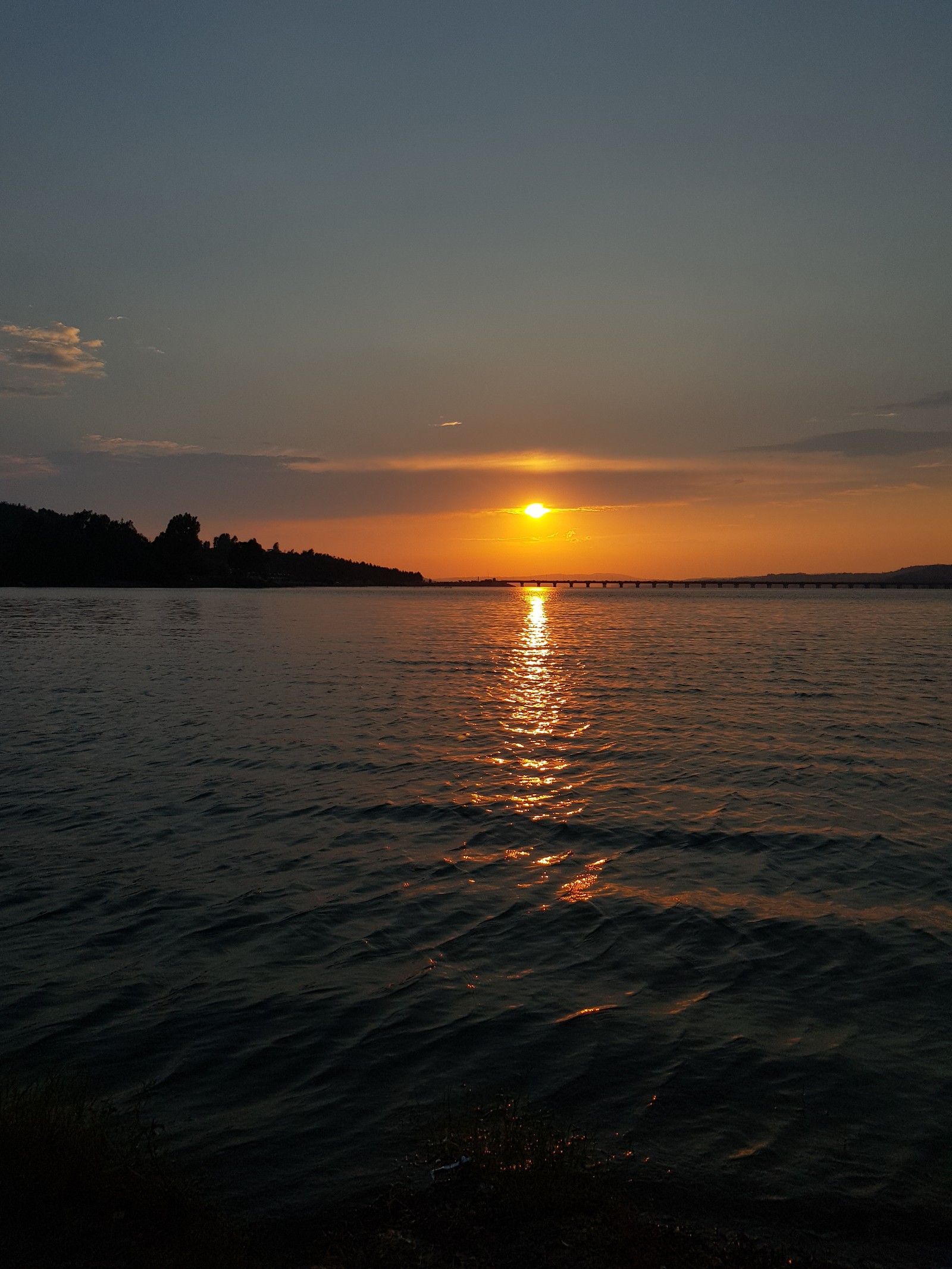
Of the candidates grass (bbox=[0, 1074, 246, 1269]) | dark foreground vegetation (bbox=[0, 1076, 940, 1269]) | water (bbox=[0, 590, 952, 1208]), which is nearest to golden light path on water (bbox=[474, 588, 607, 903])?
water (bbox=[0, 590, 952, 1208])

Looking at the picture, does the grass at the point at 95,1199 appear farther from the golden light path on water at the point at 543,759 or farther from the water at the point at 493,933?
the golden light path on water at the point at 543,759

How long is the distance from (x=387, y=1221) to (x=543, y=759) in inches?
832

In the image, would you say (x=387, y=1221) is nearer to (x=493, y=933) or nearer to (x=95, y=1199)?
(x=95, y=1199)

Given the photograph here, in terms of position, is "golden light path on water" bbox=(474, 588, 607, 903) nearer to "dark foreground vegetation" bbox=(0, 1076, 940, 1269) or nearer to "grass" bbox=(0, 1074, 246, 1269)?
"dark foreground vegetation" bbox=(0, 1076, 940, 1269)

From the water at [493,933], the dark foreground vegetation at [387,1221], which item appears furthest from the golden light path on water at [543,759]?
the dark foreground vegetation at [387,1221]

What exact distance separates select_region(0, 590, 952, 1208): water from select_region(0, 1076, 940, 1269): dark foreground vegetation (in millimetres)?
545

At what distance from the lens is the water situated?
8.45m

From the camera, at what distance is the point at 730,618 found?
14188 centimetres

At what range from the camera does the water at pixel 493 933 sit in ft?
27.7

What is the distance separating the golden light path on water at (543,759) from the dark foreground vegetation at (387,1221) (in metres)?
7.51

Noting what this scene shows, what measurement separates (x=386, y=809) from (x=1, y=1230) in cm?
1474

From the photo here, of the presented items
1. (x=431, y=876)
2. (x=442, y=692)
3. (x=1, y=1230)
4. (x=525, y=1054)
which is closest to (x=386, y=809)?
(x=431, y=876)

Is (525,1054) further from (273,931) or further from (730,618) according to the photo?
(730,618)

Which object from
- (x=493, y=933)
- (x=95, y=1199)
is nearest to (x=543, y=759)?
(x=493, y=933)
